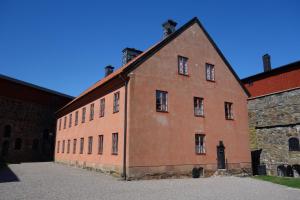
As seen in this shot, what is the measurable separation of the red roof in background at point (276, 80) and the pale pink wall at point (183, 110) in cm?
604

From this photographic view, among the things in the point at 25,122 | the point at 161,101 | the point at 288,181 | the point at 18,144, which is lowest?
the point at 288,181

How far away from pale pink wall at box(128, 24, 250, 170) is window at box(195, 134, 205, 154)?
0.33 m

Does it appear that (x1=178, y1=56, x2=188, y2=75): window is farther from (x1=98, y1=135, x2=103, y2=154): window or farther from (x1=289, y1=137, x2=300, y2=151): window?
(x1=289, y1=137, x2=300, y2=151): window

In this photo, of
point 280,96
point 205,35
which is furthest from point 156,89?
point 280,96

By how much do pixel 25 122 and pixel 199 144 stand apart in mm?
28017

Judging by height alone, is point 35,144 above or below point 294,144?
above

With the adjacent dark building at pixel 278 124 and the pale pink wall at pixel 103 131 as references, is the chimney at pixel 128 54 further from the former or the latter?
the adjacent dark building at pixel 278 124

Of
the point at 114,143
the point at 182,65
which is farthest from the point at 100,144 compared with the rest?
the point at 182,65

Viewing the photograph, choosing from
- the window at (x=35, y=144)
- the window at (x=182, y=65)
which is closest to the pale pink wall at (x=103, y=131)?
the window at (x=182, y=65)

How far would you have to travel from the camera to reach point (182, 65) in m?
18.7

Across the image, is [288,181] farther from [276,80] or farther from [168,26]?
[168,26]

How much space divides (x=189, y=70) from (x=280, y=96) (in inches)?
371

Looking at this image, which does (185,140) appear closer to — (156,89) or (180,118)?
(180,118)

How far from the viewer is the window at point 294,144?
66.3 ft
